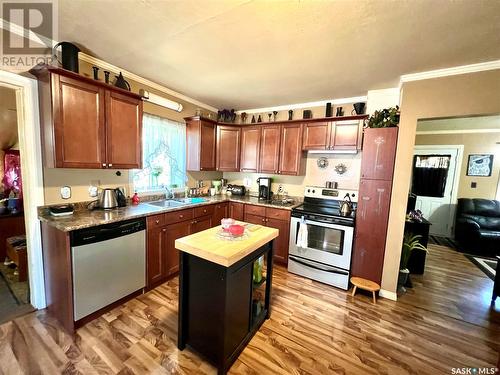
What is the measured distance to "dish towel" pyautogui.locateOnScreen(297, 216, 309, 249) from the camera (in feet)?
9.31

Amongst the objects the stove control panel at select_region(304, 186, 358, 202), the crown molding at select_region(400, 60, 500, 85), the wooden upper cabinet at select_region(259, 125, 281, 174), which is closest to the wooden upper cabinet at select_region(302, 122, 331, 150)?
the wooden upper cabinet at select_region(259, 125, 281, 174)

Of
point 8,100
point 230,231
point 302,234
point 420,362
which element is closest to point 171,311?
point 230,231

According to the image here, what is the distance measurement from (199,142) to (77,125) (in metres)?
1.70

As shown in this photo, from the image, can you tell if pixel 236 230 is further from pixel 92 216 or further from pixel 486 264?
pixel 486 264

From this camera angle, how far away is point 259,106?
3.87 metres

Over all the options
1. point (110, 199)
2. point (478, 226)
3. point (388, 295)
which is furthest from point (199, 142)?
point (478, 226)

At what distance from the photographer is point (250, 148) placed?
3.77 meters

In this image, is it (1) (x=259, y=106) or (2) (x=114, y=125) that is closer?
(2) (x=114, y=125)

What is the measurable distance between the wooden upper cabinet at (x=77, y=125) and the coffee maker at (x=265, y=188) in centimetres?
239

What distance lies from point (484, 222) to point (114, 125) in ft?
21.8

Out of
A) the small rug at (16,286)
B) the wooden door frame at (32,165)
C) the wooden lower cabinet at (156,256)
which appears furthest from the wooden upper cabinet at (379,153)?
the small rug at (16,286)

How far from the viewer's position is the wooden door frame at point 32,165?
189cm

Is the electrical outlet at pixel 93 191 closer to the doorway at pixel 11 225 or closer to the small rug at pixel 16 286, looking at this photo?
the doorway at pixel 11 225

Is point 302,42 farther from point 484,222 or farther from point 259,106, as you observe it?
point 484,222
